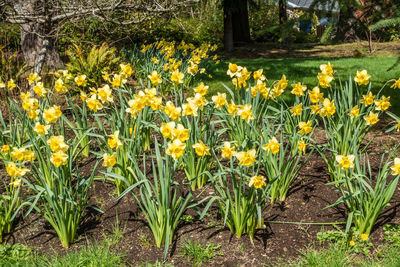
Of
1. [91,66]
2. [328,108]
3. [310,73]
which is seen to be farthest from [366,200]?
[310,73]

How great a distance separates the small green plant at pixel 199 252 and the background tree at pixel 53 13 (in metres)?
3.62

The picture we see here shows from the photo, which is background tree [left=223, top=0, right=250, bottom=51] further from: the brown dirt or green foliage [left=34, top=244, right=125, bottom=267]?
green foliage [left=34, top=244, right=125, bottom=267]

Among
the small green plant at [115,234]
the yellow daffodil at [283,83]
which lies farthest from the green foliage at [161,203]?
the yellow daffodil at [283,83]

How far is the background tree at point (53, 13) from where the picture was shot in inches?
203

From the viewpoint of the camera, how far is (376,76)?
692 cm

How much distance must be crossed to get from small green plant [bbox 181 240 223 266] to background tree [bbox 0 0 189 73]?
3620 mm

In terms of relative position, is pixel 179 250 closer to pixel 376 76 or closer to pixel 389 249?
pixel 389 249

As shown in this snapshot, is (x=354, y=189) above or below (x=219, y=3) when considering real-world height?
below

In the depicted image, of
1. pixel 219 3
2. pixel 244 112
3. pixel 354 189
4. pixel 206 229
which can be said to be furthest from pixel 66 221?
pixel 219 3

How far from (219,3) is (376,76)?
5702 millimetres

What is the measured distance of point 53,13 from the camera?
5965mm

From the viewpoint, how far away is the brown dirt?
2293 mm

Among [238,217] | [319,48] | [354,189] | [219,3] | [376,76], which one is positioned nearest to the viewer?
[238,217]

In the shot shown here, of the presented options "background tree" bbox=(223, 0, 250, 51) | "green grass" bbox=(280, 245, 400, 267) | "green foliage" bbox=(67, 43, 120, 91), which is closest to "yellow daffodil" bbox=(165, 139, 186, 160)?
"green grass" bbox=(280, 245, 400, 267)
